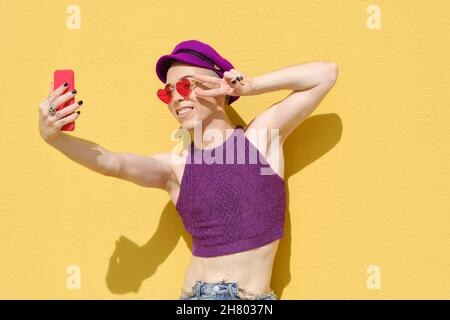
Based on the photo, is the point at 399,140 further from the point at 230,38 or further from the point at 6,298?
the point at 6,298

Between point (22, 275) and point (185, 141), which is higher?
point (185, 141)

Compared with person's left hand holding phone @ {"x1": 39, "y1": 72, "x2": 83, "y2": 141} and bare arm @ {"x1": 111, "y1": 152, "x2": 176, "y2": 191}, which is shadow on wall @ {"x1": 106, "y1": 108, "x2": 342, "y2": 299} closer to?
bare arm @ {"x1": 111, "y1": 152, "x2": 176, "y2": 191}

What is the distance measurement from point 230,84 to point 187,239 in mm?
560

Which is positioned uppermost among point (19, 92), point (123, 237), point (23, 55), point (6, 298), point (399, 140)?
point (23, 55)

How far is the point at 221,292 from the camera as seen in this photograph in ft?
5.41

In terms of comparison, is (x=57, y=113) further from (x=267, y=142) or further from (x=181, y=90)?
(x=267, y=142)

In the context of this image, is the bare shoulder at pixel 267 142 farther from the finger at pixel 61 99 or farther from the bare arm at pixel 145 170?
the finger at pixel 61 99

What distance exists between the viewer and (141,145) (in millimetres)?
2002

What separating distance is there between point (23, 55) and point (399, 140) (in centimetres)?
128

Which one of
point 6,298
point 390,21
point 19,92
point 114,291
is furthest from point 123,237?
point 390,21

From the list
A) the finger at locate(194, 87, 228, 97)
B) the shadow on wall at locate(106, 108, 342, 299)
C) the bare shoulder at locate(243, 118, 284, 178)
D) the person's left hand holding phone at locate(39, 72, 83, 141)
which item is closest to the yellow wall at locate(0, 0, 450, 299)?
the shadow on wall at locate(106, 108, 342, 299)

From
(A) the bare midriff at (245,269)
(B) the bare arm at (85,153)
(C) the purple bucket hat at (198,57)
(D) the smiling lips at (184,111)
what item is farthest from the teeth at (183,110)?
(A) the bare midriff at (245,269)

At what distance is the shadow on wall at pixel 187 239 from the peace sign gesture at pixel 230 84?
26 cm

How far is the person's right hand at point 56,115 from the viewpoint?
1.56 metres
